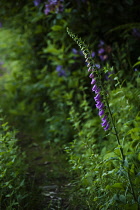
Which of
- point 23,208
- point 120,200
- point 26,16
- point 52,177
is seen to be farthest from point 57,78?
point 120,200

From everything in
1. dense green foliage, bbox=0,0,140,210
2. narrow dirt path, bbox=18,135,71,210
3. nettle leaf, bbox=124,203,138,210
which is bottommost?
nettle leaf, bbox=124,203,138,210

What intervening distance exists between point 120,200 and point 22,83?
393cm

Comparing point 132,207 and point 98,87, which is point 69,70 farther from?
point 132,207

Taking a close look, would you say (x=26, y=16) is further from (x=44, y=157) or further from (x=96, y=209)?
(x=96, y=209)

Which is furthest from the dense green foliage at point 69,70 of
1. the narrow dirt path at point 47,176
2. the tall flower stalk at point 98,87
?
the tall flower stalk at point 98,87

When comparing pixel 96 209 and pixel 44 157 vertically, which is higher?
pixel 44 157

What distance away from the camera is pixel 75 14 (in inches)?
161

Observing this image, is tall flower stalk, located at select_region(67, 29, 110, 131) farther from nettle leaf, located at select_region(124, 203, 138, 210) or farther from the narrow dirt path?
the narrow dirt path

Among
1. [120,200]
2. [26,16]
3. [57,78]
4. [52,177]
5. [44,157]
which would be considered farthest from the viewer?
[26,16]

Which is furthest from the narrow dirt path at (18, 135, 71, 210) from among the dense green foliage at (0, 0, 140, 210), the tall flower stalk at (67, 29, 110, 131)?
the tall flower stalk at (67, 29, 110, 131)

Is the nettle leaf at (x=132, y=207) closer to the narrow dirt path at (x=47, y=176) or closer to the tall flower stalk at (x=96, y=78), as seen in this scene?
the tall flower stalk at (x=96, y=78)

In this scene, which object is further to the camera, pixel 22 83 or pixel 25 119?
pixel 22 83

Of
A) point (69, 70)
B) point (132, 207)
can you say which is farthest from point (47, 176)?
point (69, 70)

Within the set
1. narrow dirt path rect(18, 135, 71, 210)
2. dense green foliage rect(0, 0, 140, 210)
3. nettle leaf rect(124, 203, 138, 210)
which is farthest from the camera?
dense green foliage rect(0, 0, 140, 210)
